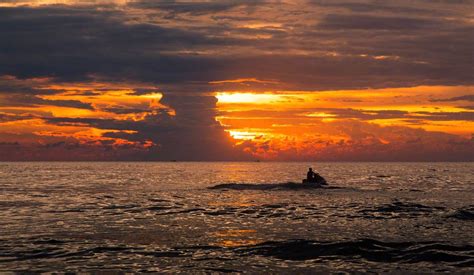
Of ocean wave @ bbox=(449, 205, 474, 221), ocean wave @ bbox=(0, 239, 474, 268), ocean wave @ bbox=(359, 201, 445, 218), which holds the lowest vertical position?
ocean wave @ bbox=(0, 239, 474, 268)

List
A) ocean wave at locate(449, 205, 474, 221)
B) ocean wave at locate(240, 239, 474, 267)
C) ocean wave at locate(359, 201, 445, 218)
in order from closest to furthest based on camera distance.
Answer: ocean wave at locate(240, 239, 474, 267)
ocean wave at locate(449, 205, 474, 221)
ocean wave at locate(359, 201, 445, 218)

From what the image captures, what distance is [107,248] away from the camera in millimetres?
28797

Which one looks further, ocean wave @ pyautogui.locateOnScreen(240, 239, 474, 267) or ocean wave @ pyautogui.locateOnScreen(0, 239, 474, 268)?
ocean wave @ pyautogui.locateOnScreen(240, 239, 474, 267)

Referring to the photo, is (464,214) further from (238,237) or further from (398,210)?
(238,237)

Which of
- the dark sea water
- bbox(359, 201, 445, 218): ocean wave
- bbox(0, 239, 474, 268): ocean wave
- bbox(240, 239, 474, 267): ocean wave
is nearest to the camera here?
the dark sea water

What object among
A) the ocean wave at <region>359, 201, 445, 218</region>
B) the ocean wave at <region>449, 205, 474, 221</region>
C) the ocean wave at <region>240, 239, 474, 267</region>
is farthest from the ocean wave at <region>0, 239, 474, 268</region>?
the ocean wave at <region>359, 201, 445, 218</region>

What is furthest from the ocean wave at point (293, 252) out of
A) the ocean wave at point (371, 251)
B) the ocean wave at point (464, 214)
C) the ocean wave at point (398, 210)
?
the ocean wave at point (398, 210)

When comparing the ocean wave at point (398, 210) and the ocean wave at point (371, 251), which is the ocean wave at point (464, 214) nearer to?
the ocean wave at point (398, 210)

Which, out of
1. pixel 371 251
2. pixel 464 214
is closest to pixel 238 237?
pixel 371 251

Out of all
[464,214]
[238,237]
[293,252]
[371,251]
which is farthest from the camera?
[464,214]

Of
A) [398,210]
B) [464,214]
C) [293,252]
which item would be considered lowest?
[293,252]

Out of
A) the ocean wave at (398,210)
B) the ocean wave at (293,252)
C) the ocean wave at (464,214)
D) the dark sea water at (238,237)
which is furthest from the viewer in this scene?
the ocean wave at (398,210)

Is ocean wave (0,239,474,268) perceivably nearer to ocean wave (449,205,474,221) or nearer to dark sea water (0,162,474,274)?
dark sea water (0,162,474,274)

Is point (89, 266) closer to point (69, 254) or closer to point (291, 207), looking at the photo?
point (69, 254)
